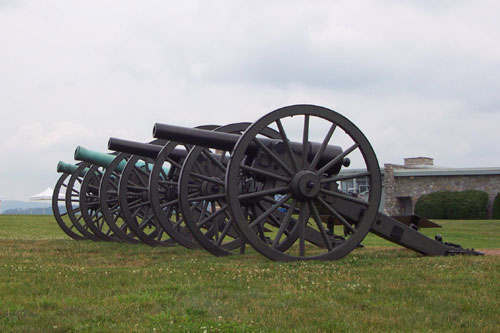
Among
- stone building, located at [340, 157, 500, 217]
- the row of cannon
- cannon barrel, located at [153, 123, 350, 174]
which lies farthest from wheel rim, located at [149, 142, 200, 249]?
stone building, located at [340, 157, 500, 217]

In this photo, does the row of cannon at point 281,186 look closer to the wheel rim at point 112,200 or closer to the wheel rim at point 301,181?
the wheel rim at point 301,181

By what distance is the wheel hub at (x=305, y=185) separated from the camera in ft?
29.5

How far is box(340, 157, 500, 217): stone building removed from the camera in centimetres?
3938

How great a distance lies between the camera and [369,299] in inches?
244

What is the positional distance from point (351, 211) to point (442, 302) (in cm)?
365

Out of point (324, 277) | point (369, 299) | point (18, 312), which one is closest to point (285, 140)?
point (324, 277)

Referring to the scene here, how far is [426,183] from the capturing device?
1617 inches

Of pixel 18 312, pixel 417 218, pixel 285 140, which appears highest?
pixel 285 140

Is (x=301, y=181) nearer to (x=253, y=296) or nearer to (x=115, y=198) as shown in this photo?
(x=253, y=296)

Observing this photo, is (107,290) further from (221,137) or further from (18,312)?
(221,137)

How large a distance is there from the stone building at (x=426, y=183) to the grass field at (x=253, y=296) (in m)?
31.7

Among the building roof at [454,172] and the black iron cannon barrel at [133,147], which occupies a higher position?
the building roof at [454,172]

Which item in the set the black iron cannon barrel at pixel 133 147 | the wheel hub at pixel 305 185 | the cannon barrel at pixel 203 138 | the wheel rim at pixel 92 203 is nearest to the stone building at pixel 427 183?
the wheel rim at pixel 92 203

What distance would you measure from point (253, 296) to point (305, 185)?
3005 millimetres
